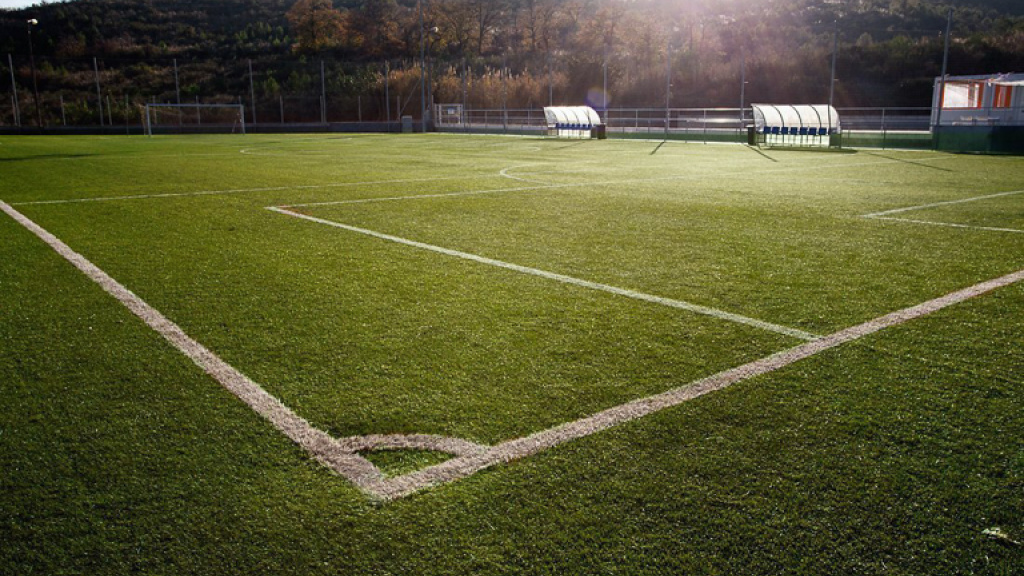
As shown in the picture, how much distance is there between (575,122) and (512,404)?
32.7m

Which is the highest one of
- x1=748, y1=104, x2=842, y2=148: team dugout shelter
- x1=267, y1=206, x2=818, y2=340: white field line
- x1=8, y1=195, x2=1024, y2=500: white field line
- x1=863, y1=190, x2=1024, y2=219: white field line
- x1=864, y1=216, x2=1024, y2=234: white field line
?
x1=748, y1=104, x2=842, y2=148: team dugout shelter

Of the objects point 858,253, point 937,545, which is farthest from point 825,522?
point 858,253

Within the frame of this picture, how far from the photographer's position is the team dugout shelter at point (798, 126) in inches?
974

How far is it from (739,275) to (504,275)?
153cm

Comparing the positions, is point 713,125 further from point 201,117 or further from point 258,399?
point 258,399

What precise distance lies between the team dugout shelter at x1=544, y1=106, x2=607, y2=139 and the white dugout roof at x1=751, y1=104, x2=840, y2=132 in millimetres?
8647

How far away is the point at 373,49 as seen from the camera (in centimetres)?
8356

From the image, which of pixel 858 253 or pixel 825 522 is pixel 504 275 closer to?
pixel 858 253

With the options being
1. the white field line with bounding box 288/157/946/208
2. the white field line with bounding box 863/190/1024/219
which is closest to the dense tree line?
the white field line with bounding box 288/157/946/208

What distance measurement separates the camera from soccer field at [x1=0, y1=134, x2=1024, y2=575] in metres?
1.96

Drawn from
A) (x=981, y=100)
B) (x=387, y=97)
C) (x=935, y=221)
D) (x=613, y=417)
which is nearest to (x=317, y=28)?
(x=387, y=97)

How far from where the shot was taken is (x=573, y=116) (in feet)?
113

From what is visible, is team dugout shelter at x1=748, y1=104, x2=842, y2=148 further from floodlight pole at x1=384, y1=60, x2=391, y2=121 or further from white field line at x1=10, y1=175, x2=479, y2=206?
floodlight pole at x1=384, y1=60, x2=391, y2=121

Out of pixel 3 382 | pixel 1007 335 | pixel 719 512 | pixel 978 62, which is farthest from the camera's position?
pixel 978 62
